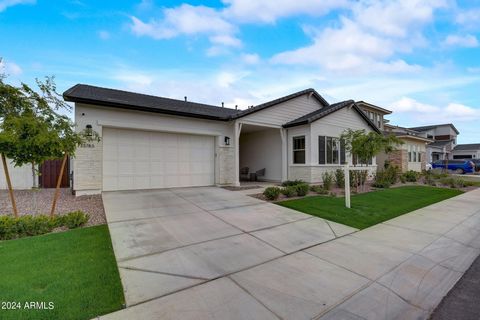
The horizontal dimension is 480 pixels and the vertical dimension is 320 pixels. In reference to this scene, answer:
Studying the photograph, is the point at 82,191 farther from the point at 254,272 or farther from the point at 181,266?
the point at 254,272

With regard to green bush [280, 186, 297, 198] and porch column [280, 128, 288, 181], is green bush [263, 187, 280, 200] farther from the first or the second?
porch column [280, 128, 288, 181]

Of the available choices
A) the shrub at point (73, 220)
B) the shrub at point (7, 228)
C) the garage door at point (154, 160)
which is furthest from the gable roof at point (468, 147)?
the shrub at point (7, 228)

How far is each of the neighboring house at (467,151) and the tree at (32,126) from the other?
186 feet

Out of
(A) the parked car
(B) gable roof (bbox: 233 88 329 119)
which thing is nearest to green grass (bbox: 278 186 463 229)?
(B) gable roof (bbox: 233 88 329 119)

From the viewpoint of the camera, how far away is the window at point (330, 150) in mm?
12031

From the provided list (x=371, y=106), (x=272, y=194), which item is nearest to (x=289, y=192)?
(x=272, y=194)

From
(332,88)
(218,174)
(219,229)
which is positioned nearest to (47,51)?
(218,174)

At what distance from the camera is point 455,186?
42.9ft

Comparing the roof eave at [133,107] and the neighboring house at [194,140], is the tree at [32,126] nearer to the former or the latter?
the roof eave at [133,107]

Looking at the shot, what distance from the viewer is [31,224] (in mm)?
4484

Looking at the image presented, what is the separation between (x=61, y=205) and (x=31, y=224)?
2.72 meters

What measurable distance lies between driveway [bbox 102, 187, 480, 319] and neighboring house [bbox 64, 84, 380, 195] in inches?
131

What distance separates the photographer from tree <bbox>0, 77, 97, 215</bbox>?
14.4 ft

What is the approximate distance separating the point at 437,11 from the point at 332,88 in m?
8.06
